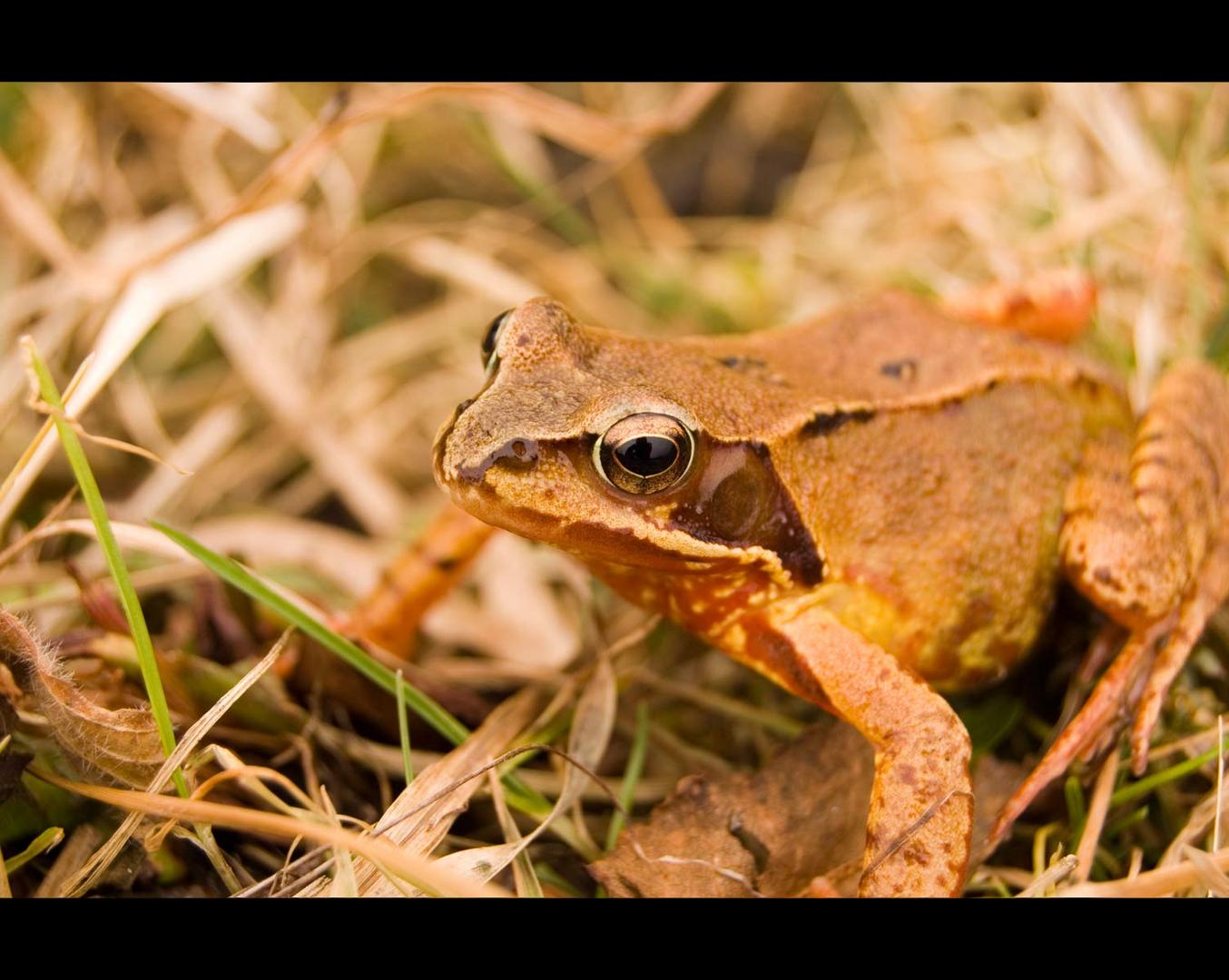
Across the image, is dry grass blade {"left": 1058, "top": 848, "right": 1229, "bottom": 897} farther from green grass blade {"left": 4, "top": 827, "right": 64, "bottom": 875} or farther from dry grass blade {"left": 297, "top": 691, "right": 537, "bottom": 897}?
green grass blade {"left": 4, "top": 827, "right": 64, "bottom": 875}

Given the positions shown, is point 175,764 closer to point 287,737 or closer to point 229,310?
point 287,737

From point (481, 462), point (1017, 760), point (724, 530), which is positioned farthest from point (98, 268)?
point (1017, 760)

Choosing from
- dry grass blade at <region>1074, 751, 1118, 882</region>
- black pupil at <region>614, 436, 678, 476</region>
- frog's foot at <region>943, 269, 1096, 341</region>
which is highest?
frog's foot at <region>943, 269, 1096, 341</region>

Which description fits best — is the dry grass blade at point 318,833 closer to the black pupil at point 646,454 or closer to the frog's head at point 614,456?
the frog's head at point 614,456

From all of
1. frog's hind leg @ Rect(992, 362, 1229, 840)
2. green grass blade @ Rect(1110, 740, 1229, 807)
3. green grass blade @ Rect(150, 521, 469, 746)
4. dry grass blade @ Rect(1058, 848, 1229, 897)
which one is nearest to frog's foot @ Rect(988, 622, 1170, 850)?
frog's hind leg @ Rect(992, 362, 1229, 840)

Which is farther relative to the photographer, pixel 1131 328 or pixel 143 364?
pixel 143 364

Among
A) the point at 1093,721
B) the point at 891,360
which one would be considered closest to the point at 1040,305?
the point at 891,360
